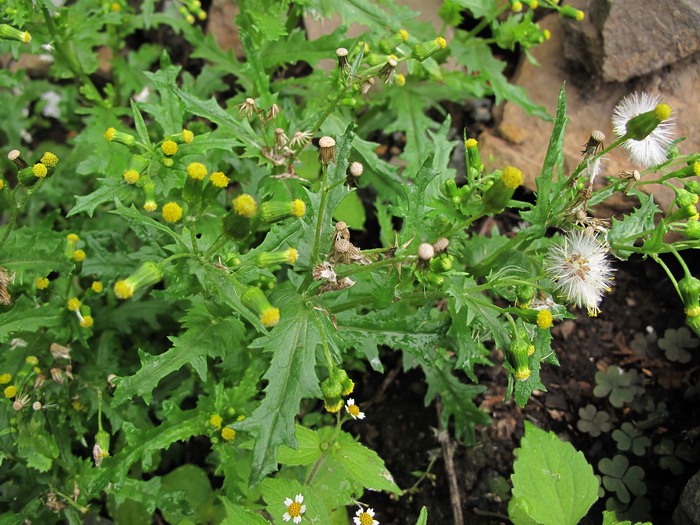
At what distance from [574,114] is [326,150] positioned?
2.40 metres

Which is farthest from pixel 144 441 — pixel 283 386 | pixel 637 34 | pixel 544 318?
pixel 637 34

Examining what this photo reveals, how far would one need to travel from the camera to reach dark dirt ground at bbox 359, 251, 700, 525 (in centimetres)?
300

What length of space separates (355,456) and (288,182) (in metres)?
1.37

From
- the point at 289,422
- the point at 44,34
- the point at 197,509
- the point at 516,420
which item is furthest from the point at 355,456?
the point at 44,34

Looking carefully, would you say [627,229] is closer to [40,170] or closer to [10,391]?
[40,170]

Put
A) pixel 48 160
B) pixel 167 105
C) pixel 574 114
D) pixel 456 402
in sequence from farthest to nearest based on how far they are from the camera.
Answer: pixel 574 114 → pixel 456 402 → pixel 167 105 → pixel 48 160

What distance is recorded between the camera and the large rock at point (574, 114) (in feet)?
11.3

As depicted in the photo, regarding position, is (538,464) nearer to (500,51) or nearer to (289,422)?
(289,422)

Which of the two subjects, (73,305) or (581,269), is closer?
(581,269)

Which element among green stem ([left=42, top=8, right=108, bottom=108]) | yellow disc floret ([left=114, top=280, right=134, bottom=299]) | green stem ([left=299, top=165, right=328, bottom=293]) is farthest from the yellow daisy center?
green stem ([left=42, top=8, right=108, bottom=108])

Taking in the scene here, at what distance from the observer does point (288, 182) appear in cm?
287

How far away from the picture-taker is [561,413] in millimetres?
3219

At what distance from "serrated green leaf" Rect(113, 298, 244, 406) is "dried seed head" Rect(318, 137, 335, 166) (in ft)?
2.56

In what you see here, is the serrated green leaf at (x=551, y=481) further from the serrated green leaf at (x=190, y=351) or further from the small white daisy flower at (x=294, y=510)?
the serrated green leaf at (x=190, y=351)
